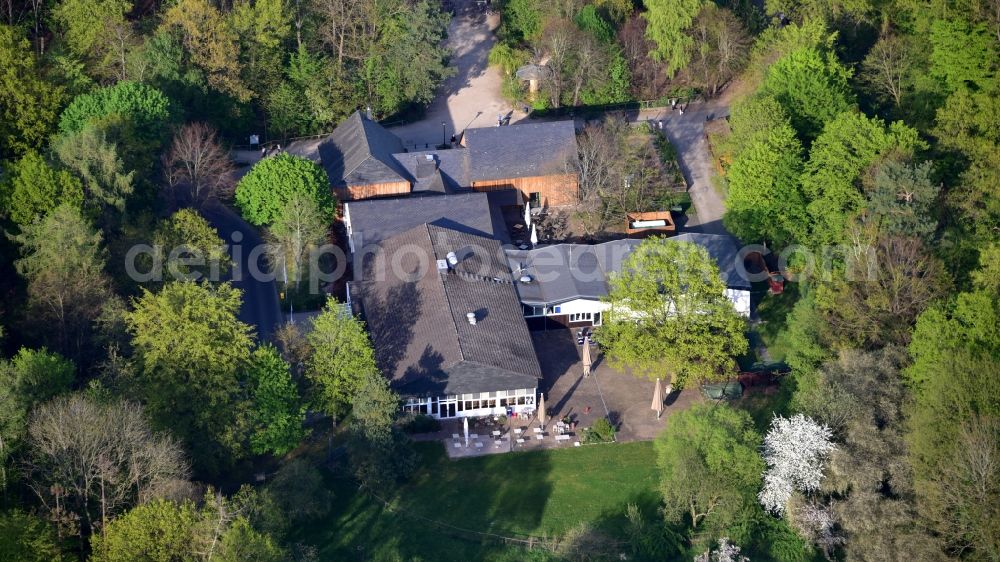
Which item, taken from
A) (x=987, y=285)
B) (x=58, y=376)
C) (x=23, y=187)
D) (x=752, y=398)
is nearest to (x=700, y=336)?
(x=752, y=398)

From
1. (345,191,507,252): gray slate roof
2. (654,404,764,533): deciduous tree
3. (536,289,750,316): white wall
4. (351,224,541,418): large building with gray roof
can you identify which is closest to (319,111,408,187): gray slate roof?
(345,191,507,252): gray slate roof

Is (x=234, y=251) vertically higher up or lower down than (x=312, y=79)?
lower down

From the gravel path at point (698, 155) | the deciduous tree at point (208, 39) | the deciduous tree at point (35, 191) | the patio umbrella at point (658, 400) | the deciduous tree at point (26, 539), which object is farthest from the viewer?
the deciduous tree at point (208, 39)

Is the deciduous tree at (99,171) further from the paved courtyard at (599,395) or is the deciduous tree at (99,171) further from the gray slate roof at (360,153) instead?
the paved courtyard at (599,395)

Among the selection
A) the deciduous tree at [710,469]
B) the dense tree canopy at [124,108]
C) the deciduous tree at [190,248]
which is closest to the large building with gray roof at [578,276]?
the deciduous tree at [710,469]

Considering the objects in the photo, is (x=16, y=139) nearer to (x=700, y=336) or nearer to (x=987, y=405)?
(x=700, y=336)

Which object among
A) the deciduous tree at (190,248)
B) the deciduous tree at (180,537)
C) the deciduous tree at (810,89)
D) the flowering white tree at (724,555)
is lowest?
the flowering white tree at (724,555)

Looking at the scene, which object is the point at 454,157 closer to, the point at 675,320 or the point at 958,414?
the point at 675,320
